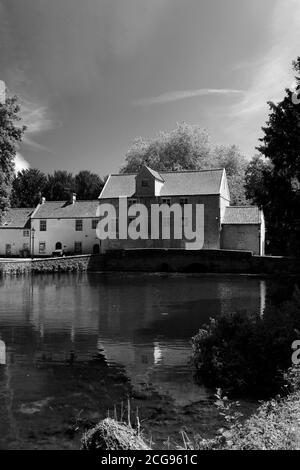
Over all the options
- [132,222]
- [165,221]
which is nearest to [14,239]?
[132,222]

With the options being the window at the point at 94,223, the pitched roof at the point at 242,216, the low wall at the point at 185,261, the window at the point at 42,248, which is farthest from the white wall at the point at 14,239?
the pitched roof at the point at 242,216

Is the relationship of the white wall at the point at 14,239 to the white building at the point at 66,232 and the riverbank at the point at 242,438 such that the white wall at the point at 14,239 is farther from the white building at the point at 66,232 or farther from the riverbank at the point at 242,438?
the riverbank at the point at 242,438

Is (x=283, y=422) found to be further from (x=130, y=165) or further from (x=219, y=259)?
(x=130, y=165)

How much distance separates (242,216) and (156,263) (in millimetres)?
12467

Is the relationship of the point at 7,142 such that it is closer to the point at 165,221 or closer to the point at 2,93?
→ the point at 2,93

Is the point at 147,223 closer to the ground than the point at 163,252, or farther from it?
farther from it

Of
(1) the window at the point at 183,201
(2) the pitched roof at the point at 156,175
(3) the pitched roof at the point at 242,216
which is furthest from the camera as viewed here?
(2) the pitched roof at the point at 156,175

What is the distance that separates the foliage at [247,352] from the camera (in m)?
12.0

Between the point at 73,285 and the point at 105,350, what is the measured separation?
2239cm

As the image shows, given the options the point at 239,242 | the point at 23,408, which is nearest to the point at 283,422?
the point at 23,408

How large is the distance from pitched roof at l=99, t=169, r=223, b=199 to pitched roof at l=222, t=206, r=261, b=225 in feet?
11.8

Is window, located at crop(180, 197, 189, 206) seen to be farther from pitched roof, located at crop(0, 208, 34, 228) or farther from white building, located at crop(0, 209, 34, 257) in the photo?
pitched roof, located at crop(0, 208, 34, 228)

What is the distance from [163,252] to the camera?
50812 mm

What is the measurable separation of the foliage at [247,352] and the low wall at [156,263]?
104 ft
